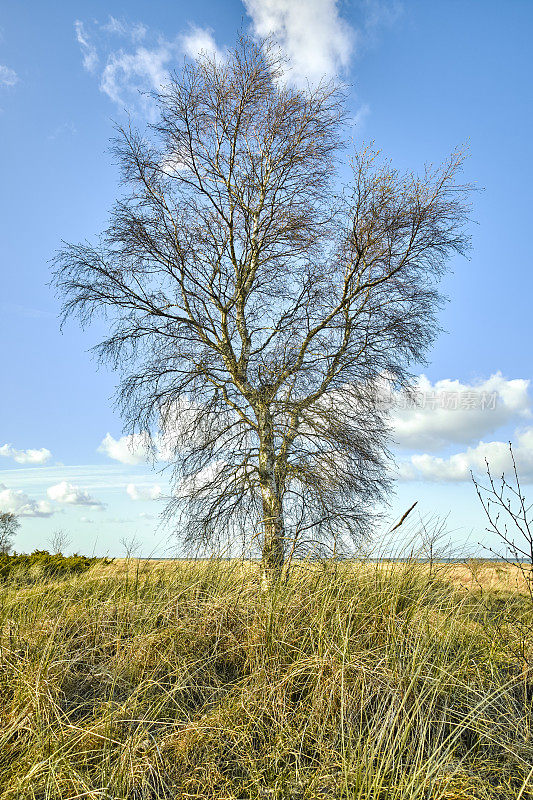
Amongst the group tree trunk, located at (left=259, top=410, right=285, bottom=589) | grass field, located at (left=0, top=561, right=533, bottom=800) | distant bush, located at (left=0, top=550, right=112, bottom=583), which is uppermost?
tree trunk, located at (left=259, top=410, right=285, bottom=589)

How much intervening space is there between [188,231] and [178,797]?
8124 mm

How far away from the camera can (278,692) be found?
10.5 feet

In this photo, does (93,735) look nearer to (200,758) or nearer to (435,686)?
(200,758)

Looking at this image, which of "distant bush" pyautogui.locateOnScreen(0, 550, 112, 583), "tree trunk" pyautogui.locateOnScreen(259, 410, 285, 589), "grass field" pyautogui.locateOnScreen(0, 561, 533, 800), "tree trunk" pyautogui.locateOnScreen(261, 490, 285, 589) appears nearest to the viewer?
"grass field" pyautogui.locateOnScreen(0, 561, 533, 800)

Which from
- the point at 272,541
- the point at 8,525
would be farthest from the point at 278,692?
the point at 8,525

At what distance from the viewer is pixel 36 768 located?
8.55ft

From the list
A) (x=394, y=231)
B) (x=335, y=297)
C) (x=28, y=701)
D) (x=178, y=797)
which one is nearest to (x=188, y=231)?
(x=335, y=297)

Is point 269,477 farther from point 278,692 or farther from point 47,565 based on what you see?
point 278,692

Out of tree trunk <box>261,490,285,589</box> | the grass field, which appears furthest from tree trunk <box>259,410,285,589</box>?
the grass field

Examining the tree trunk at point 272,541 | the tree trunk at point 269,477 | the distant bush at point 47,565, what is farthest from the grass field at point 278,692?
the distant bush at point 47,565

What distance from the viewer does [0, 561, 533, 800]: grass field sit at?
103 inches

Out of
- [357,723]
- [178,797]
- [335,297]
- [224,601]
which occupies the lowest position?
[178,797]

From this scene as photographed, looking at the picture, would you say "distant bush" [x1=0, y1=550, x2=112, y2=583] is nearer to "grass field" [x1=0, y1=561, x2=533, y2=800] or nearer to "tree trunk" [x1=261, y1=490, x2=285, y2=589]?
"tree trunk" [x1=261, y1=490, x2=285, y2=589]

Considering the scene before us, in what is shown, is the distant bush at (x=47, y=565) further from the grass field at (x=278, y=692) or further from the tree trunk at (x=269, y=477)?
the grass field at (x=278, y=692)
